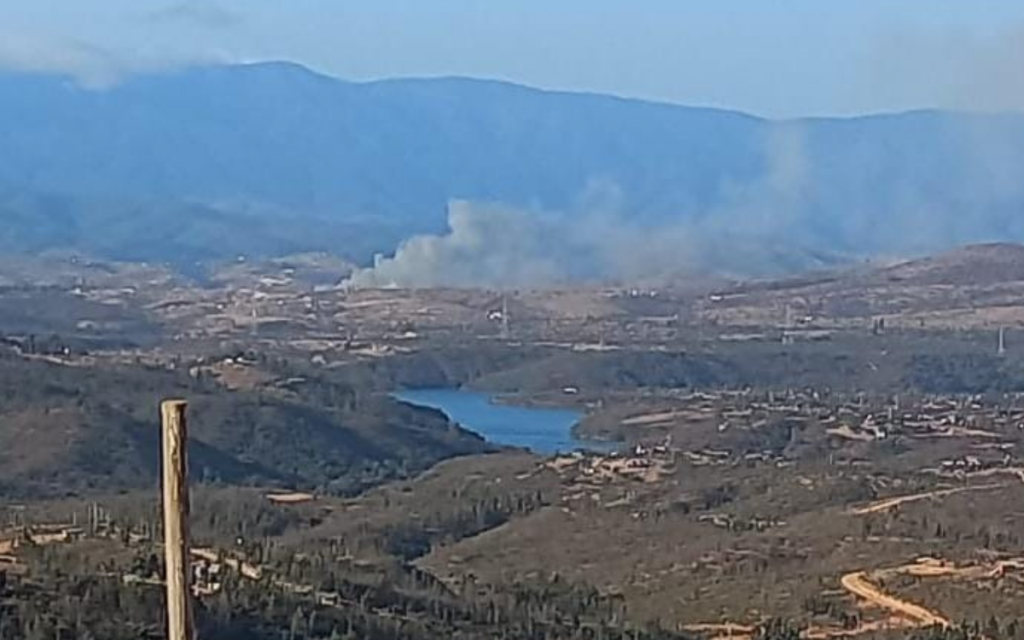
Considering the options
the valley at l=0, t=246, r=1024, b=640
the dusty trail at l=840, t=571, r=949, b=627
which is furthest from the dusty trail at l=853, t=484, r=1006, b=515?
the dusty trail at l=840, t=571, r=949, b=627

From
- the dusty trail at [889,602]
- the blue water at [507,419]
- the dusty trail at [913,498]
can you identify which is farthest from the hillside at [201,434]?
the dusty trail at [889,602]

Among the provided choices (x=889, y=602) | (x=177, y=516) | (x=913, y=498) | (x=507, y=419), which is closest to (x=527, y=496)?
(x=913, y=498)

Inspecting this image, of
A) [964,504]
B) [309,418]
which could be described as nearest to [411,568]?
[964,504]

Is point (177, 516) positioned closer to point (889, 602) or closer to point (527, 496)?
point (889, 602)

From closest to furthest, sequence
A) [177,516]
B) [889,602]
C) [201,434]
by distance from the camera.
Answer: [177,516], [889,602], [201,434]

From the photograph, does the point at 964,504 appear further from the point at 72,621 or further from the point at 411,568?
the point at 72,621

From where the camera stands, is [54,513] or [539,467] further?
[539,467]

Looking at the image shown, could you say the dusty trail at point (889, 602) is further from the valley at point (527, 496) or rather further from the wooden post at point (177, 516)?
the wooden post at point (177, 516)
